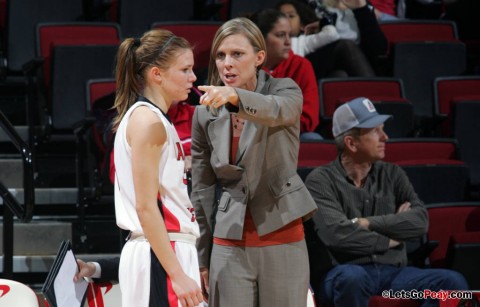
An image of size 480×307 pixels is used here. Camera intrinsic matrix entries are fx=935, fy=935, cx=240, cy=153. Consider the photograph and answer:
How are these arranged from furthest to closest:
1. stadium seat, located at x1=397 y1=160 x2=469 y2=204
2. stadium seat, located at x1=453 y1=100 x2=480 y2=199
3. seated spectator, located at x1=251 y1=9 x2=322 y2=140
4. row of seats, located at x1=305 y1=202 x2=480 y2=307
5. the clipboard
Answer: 1. stadium seat, located at x1=453 y1=100 x2=480 y2=199
2. seated spectator, located at x1=251 y1=9 x2=322 y2=140
3. stadium seat, located at x1=397 y1=160 x2=469 y2=204
4. row of seats, located at x1=305 y1=202 x2=480 y2=307
5. the clipboard

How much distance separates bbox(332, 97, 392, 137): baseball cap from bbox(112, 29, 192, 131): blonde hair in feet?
6.93

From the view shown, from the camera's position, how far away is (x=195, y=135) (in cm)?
371

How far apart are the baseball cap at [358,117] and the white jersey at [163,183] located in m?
2.16

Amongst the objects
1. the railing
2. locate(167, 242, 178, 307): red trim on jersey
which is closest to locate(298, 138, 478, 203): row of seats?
the railing

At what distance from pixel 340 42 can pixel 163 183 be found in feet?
13.8

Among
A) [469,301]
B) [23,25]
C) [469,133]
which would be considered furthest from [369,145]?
[23,25]

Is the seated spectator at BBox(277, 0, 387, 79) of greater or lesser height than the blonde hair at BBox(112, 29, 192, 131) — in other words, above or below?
below

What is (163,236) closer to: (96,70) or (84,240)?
(84,240)

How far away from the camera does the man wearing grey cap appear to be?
458cm

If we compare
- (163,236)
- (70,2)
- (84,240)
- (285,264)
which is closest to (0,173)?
(84,240)

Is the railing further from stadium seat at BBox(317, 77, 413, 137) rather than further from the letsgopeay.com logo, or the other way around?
stadium seat at BBox(317, 77, 413, 137)

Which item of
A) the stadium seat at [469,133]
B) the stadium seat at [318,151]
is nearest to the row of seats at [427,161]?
the stadium seat at [318,151]

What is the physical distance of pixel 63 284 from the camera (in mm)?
3100

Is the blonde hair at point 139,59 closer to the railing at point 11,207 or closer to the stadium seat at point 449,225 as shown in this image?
the railing at point 11,207
